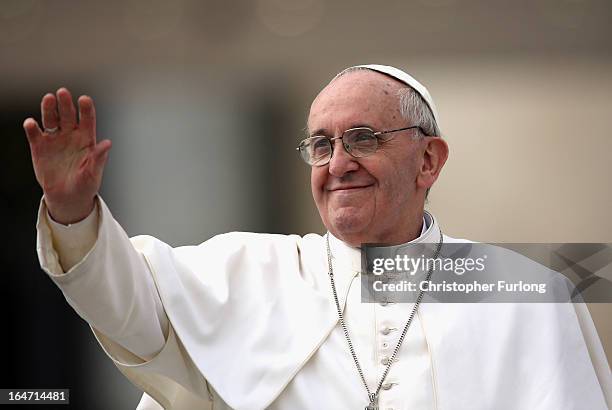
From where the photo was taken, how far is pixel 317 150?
3.43 metres

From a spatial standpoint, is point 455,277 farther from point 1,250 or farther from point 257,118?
point 1,250

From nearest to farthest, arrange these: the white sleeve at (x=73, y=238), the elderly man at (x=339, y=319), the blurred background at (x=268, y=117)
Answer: the white sleeve at (x=73, y=238)
the elderly man at (x=339, y=319)
the blurred background at (x=268, y=117)

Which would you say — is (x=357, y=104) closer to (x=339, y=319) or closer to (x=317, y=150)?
(x=317, y=150)

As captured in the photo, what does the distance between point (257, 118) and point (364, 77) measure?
10.0ft

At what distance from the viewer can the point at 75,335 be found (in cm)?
627

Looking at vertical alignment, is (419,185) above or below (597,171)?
below

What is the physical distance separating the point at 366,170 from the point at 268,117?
322cm

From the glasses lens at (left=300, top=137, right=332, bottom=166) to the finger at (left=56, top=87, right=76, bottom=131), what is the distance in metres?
1.04

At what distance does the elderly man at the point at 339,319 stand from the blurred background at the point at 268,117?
110 inches

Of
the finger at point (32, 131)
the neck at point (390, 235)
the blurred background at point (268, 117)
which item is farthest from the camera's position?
the blurred background at point (268, 117)

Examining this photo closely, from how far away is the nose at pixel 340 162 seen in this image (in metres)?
3.33

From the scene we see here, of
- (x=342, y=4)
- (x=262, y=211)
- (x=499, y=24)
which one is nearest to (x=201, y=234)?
(x=262, y=211)

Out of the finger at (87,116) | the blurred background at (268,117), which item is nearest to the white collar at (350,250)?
the finger at (87,116)

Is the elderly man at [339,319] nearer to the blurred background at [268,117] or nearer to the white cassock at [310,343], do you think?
the white cassock at [310,343]
